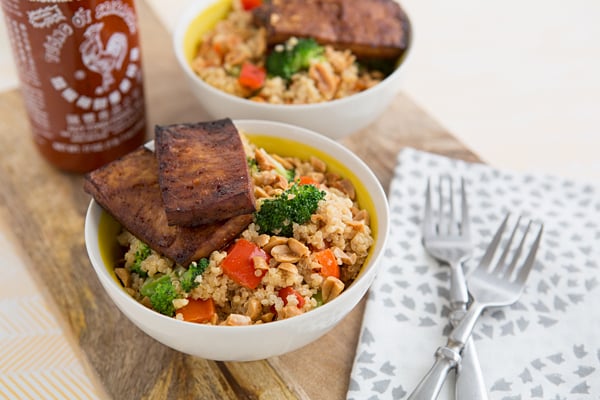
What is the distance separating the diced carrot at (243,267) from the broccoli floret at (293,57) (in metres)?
0.87

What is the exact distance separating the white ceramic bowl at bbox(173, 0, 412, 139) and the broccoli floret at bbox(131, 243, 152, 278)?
67 centimetres

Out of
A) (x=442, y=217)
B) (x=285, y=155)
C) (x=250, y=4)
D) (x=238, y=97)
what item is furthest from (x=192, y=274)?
(x=250, y=4)

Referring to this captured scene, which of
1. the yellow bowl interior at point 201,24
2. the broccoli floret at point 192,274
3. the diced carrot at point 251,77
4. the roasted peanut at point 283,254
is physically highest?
the yellow bowl interior at point 201,24

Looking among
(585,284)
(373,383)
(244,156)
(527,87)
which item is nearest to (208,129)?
(244,156)

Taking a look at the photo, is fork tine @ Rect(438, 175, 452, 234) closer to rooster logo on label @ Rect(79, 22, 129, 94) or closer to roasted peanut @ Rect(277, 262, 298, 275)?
roasted peanut @ Rect(277, 262, 298, 275)

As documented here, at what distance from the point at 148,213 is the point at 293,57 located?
87 centimetres

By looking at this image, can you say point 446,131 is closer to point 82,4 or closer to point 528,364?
point 528,364

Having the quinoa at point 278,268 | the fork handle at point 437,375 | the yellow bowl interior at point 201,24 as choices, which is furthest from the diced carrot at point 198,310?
the yellow bowl interior at point 201,24

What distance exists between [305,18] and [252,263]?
1137mm

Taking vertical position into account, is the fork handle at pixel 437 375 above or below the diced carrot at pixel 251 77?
below

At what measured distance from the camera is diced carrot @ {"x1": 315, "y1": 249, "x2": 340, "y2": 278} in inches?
68.6

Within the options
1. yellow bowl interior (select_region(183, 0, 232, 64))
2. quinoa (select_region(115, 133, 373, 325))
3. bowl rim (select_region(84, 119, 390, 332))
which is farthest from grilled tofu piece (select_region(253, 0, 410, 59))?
quinoa (select_region(115, 133, 373, 325))

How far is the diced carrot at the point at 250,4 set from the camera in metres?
2.67

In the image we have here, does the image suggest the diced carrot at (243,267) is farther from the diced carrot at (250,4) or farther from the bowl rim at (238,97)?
the diced carrot at (250,4)
